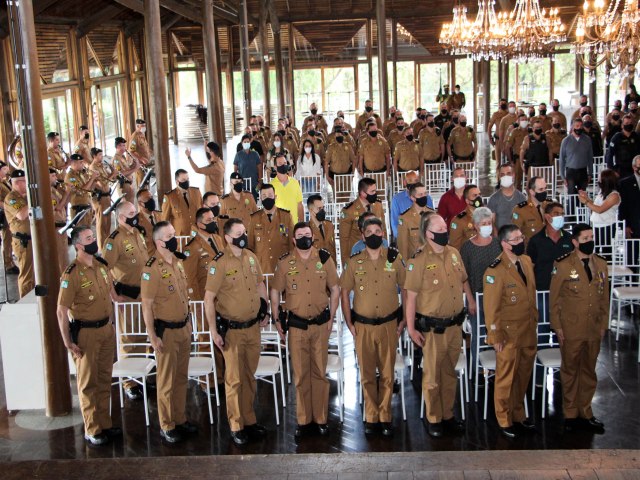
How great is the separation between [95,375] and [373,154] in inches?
297

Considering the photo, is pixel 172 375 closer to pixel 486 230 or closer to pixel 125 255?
pixel 125 255

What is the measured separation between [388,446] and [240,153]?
7.43 metres

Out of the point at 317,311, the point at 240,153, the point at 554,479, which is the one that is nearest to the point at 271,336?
the point at 317,311

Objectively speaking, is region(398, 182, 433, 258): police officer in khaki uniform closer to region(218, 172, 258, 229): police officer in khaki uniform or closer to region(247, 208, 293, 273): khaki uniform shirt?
region(247, 208, 293, 273): khaki uniform shirt

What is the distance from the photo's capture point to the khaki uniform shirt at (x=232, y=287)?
555 centimetres

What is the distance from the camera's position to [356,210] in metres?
7.68

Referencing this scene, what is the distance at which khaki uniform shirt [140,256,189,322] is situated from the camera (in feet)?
18.2

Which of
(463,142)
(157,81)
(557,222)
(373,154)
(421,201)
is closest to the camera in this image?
(557,222)

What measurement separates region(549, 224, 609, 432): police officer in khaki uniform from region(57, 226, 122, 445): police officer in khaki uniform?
10.3 ft

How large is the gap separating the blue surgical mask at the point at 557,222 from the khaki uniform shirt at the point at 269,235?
2.55 meters

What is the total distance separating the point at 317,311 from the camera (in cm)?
568

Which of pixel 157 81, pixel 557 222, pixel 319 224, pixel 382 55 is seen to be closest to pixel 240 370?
pixel 319 224

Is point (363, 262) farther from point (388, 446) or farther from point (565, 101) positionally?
point (565, 101)

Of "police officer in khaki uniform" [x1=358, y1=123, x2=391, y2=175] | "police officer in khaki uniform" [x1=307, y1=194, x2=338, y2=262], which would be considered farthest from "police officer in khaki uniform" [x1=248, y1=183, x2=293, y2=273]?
"police officer in khaki uniform" [x1=358, y1=123, x2=391, y2=175]
